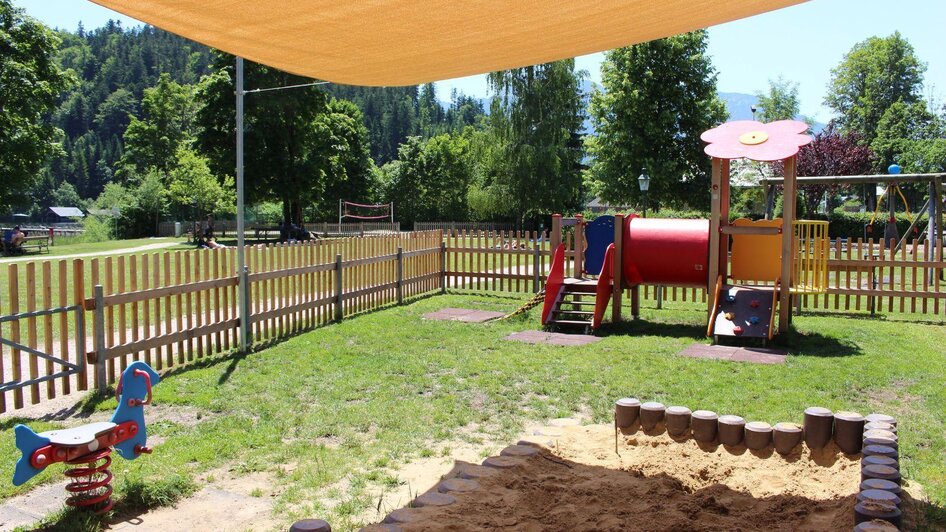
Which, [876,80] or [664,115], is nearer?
[664,115]

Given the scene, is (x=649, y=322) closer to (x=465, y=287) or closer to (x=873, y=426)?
(x=465, y=287)

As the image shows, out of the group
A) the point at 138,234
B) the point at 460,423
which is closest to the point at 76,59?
the point at 138,234

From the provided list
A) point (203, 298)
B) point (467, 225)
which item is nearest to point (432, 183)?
point (467, 225)

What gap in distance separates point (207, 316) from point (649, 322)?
732 centimetres

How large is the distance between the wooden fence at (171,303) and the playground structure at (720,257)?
374 centimetres

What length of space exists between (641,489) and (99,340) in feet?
19.6

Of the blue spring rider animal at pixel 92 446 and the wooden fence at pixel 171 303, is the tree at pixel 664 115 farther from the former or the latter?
the blue spring rider animal at pixel 92 446

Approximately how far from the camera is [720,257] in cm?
1140

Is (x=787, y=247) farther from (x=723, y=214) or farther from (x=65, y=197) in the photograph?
(x=65, y=197)

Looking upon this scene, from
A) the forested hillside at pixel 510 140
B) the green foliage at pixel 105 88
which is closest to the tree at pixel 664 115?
the forested hillside at pixel 510 140

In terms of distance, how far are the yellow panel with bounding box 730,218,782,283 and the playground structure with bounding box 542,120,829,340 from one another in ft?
0.05

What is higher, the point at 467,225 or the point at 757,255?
the point at 467,225

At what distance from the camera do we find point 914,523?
12.4ft

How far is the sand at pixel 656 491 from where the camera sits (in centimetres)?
366
